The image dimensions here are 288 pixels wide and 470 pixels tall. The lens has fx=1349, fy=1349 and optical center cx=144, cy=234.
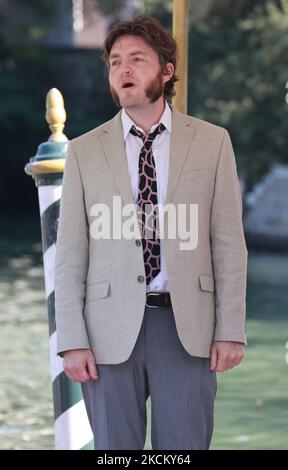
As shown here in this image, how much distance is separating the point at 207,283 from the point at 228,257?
0.10 m

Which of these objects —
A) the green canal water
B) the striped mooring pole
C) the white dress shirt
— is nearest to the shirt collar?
the white dress shirt

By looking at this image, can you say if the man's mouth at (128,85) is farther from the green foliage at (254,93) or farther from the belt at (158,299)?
the green foliage at (254,93)

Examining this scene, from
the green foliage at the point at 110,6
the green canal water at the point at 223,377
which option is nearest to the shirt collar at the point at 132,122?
the green canal water at the point at 223,377

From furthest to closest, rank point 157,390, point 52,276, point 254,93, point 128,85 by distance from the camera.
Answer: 1. point 254,93
2. point 52,276
3. point 128,85
4. point 157,390

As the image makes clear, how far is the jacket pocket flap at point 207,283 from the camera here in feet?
13.1

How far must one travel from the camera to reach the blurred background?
8.85 m

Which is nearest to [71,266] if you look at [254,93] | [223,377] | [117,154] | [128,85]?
[117,154]

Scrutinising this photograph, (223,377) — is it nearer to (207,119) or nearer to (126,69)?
(126,69)

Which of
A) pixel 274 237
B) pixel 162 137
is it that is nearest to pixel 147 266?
pixel 162 137

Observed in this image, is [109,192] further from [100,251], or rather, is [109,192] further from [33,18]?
[33,18]

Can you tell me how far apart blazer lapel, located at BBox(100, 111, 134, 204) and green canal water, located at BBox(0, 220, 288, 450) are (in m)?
3.27

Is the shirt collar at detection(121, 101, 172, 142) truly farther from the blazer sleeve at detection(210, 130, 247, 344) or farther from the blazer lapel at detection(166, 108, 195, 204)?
the blazer sleeve at detection(210, 130, 247, 344)

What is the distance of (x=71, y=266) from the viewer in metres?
4.02

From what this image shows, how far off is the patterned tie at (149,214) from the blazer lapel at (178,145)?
5cm
